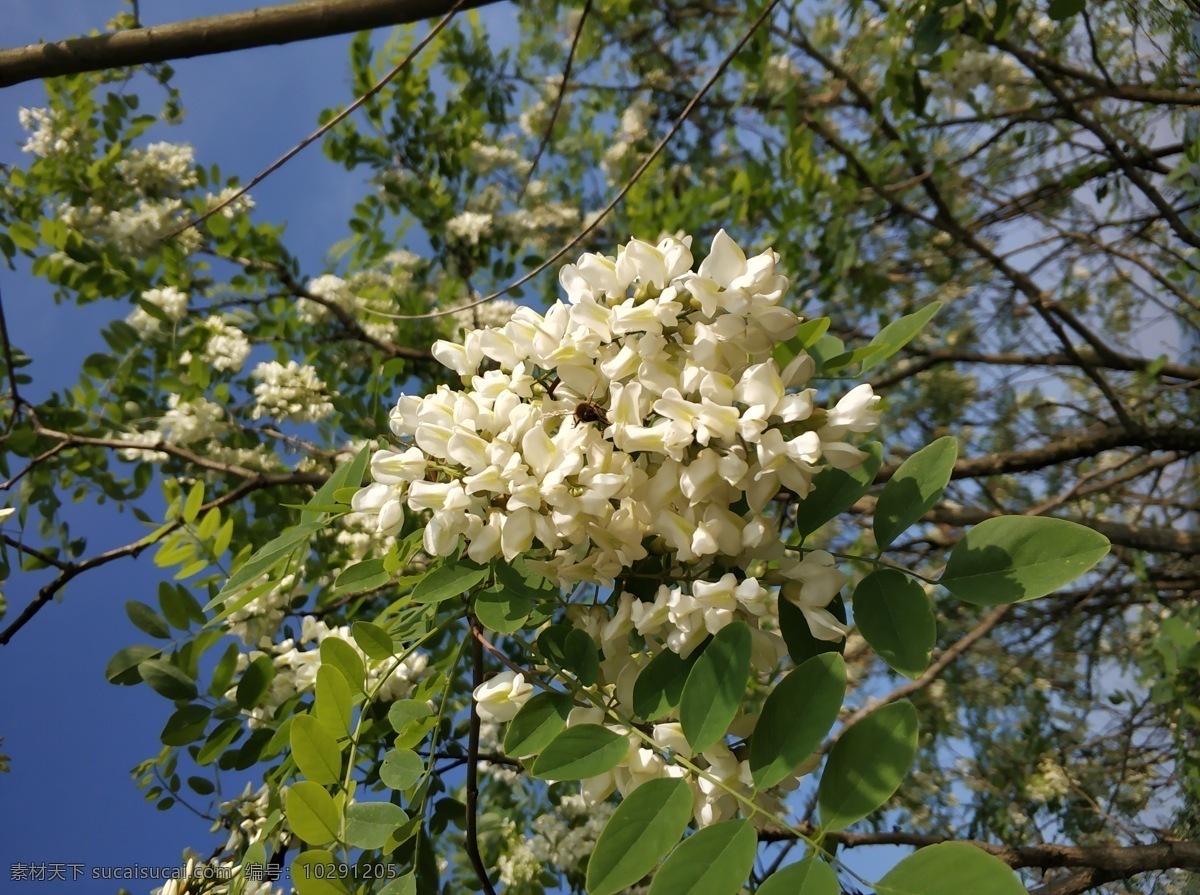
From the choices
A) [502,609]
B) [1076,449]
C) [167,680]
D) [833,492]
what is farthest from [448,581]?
[1076,449]

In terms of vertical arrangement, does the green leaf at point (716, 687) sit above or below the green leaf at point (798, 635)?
below

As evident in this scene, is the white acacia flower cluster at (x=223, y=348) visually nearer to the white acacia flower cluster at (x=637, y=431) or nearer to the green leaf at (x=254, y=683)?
the green leaf at (x=254, y=683)

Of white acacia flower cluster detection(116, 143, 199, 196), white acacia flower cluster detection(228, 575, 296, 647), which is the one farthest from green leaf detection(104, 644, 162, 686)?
white acacia flower cluster detection(116, 143, 199, 196)

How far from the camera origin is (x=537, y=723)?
1.57 ft

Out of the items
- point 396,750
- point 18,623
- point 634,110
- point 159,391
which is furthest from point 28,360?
point 634,110

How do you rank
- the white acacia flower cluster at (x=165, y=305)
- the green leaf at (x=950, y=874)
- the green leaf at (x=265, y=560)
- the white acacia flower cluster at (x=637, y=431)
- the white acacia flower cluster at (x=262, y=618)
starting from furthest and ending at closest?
the white acacia flower cluster at (x=165, y=305) < the white acacia flower cluster at (x=262, y=618) < the green leaf at (x=265, y=560) < the white acacia flower cluster at (x=637, y=431) < the green leaf at (x=950, y=874)

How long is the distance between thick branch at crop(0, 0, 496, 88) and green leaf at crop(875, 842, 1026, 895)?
767 mm

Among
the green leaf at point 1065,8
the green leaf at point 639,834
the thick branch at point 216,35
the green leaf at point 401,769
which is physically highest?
the thick branch at point 216,35

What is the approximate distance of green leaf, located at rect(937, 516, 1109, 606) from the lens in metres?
0.42

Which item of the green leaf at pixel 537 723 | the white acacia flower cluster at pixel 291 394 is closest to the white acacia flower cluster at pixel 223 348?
the white acacia flower cluster at pixel 291 394

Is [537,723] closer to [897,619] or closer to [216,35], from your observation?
[897,619]

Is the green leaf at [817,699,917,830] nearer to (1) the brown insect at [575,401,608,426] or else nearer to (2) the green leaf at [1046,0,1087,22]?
(1) the brown insect at [575,401,608,426]

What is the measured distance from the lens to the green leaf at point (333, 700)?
49 cm

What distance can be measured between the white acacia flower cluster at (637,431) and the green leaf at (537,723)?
0.07 m
